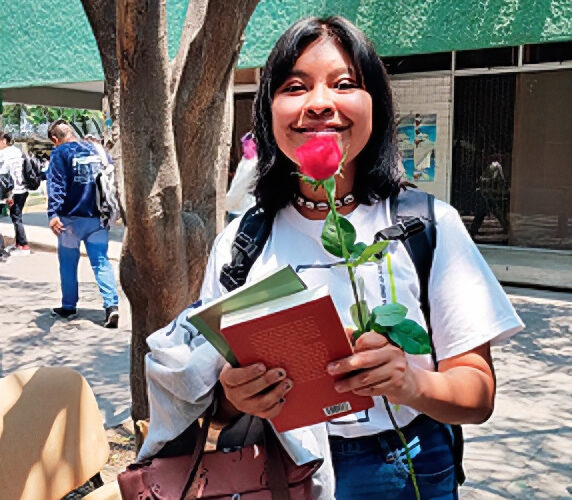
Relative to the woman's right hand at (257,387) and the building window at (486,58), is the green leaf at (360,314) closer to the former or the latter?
the woman's right hand at (257,387)

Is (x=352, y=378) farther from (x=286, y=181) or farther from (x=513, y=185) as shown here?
(x=513, y=185)

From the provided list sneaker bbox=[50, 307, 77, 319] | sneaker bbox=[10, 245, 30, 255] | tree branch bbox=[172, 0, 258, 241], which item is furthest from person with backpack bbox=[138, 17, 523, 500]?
sneaker bbox=[10, 245, 30, 255]

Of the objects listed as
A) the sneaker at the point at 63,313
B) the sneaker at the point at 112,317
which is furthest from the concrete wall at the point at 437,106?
the sneaker at the point at 63,313

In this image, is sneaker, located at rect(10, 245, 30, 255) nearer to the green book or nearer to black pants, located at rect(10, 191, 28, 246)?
black pants, located at rect(10, 191, 28, 246)

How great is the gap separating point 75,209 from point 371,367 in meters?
6.17

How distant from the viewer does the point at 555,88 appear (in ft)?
32.3

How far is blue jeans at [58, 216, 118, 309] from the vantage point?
6953mm

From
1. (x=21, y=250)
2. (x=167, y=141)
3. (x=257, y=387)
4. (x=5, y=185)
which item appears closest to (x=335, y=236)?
(x=257, y=387)

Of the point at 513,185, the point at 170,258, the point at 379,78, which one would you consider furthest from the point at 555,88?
the point at 379,78

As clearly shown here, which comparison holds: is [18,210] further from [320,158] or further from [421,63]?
[320,158]

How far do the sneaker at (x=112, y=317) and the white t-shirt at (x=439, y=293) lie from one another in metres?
5.70

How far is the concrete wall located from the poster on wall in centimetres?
6

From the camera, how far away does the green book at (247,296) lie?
3.56 ft

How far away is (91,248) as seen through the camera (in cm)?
702
